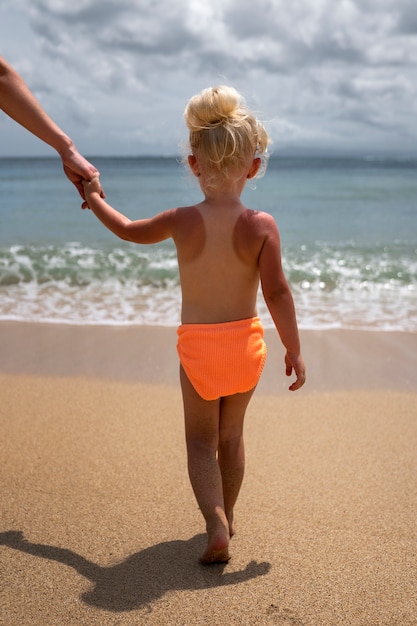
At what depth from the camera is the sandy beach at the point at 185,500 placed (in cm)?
221

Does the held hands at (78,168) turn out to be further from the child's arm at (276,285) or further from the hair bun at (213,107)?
the child's arm at (276,285)

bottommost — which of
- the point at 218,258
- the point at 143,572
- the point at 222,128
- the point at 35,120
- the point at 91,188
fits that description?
the point at 143,572

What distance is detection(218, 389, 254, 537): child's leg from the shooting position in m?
2.57

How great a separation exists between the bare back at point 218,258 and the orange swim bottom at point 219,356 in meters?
0.04

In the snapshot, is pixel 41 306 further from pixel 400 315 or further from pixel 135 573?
pixel 135 573

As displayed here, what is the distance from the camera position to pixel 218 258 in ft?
7.93

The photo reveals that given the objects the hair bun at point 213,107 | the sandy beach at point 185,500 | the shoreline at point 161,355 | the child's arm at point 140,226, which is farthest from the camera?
the shoreline at point 161,355

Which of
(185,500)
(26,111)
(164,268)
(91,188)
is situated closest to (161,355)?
(185,500)

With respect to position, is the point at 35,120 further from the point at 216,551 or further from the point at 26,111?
the point at 216,551

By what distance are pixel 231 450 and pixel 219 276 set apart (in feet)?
2.19

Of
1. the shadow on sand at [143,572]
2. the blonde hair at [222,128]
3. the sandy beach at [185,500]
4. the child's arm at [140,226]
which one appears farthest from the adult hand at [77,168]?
the shadow on sand at [143,572]

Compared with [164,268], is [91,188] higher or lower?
higher

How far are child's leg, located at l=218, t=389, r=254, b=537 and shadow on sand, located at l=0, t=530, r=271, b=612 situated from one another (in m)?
0.21

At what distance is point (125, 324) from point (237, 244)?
3.30 metres
